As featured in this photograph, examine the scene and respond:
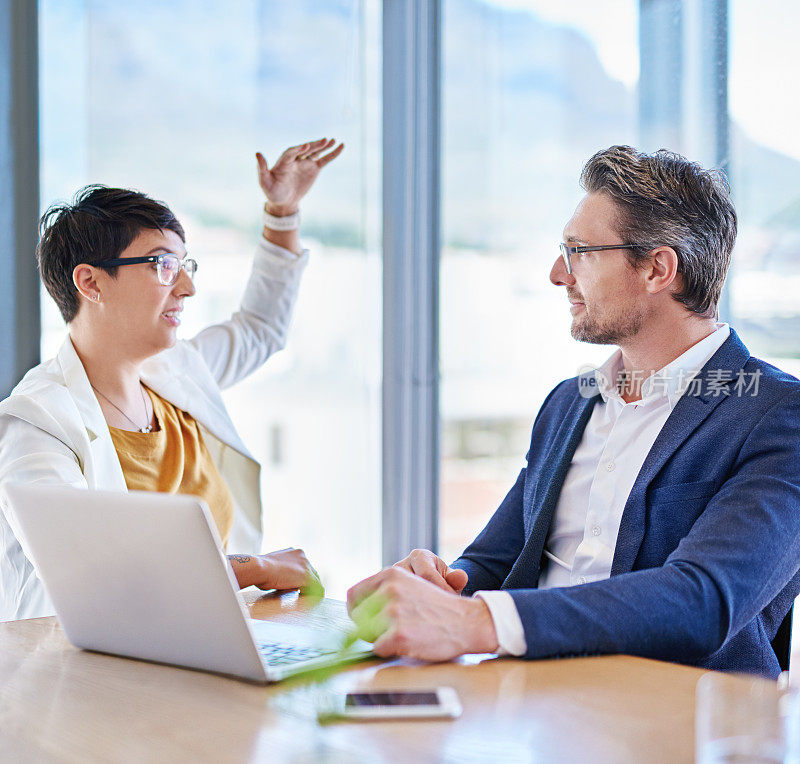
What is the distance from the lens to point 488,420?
344 cm

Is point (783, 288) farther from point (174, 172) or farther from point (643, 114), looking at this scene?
point (174, 172)

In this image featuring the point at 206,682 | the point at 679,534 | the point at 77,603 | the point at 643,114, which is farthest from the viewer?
the point at 643,114

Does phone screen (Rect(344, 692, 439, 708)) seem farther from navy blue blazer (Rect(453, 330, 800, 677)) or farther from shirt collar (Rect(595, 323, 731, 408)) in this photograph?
shirt collar (Rect(595, 323, 731, 408))

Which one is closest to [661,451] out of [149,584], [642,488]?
[642,488]

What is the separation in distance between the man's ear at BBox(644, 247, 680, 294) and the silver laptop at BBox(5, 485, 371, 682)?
1005 mm

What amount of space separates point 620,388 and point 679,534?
0.43 metres

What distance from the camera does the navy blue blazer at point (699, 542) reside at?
1304 mm

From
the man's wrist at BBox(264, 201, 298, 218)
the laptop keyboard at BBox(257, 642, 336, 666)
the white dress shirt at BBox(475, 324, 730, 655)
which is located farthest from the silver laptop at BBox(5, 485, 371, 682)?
the man's wrist at BBox(264, 201, 298, 218)

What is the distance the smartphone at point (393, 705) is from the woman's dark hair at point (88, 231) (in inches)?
63.8

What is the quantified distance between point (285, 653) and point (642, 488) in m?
0.71

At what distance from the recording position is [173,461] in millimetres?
2426

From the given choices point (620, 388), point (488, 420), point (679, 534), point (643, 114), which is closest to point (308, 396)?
point (488, 420)

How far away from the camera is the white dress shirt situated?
5.85 feet

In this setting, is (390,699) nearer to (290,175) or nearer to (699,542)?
(699,542)
